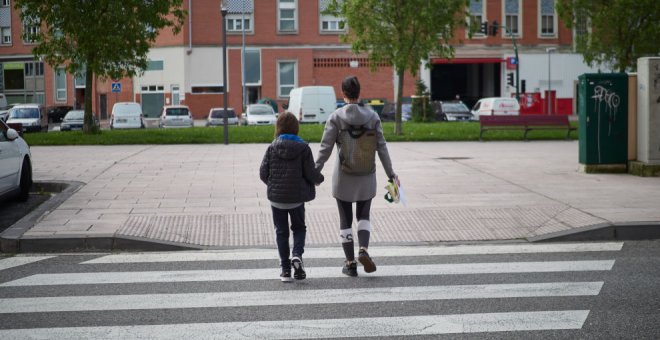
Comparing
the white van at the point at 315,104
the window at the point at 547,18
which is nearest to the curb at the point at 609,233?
the white van at the point at 315,104

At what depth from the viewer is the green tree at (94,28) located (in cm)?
3066

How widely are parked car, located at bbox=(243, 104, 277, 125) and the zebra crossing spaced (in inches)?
1380

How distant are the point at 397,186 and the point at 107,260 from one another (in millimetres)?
3011

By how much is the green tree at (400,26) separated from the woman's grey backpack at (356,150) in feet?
75.5

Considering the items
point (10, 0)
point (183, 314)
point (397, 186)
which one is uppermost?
point (10, 0)

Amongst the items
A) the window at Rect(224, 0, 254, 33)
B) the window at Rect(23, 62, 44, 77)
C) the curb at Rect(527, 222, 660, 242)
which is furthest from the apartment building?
the curb at Rect(527, 222, 660, 242)

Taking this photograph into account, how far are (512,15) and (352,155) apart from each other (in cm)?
5712

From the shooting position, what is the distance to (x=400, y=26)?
1225 inches

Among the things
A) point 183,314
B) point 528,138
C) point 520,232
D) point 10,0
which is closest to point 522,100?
point 528,138

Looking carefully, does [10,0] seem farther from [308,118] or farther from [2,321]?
[2,321]

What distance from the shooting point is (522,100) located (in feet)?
194

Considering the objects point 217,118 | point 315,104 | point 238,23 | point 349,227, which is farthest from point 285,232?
point 238,23

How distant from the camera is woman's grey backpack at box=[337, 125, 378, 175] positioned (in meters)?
8.00

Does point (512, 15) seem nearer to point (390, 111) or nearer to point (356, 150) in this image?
point (390, 111)
